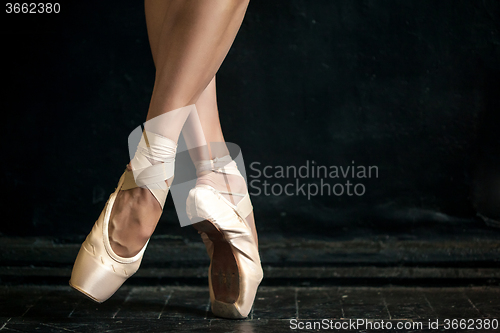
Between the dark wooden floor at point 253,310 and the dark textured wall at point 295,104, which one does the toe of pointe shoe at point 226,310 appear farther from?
the dark textured wall at point 295,104

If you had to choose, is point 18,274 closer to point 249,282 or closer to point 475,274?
point 249,282

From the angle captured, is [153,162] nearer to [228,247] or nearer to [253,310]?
[228,247]

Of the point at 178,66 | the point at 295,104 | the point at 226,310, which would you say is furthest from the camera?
the point at 295,104

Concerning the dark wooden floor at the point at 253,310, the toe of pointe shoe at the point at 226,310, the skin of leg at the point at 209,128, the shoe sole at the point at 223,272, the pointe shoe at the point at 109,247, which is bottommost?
the dark wooden floor at the point at 253,310

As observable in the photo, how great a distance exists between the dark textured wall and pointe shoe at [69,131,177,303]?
540mm

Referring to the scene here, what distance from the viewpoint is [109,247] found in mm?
1070

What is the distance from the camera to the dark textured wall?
1.56m

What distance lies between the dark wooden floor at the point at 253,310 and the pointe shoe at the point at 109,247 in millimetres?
129

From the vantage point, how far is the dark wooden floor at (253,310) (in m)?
1.16

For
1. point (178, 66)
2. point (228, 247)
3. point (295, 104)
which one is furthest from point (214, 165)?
point (295, 104)

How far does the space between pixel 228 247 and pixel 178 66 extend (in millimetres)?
440

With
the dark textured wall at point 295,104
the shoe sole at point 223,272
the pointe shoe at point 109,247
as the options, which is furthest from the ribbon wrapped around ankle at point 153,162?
the dark textured wall at point 295,104

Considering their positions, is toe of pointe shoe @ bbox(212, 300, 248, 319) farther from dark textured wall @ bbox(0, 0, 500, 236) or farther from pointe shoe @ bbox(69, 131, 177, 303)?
dark textured wall @ bbox(0, 0, 500, 236)

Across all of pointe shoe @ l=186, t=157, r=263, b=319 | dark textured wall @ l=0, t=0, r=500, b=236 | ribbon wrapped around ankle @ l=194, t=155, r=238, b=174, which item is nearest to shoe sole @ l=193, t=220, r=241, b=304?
pointe shoe @ l=186, t=157, r=263, b=319
